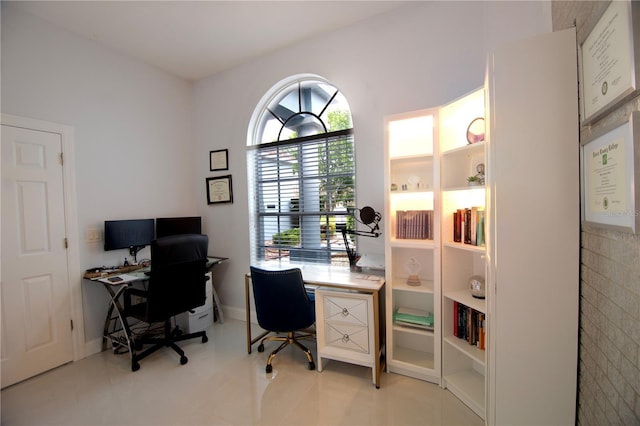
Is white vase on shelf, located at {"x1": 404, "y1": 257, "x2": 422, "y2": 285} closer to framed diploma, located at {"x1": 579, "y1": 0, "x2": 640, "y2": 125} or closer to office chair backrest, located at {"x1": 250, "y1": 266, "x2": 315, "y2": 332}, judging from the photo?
office chair backrest, located at {"x1": 250, "y1": 266, "x2": 315, "y2": 332}

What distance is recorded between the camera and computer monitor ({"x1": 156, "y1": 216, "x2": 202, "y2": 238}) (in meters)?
3.05

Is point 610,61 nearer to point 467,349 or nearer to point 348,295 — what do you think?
point 467,349

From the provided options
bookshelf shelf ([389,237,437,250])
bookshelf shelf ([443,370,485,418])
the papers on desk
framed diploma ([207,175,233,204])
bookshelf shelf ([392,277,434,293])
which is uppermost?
framed diploma ([207,175,233,204])

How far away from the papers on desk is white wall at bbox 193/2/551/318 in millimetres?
1098

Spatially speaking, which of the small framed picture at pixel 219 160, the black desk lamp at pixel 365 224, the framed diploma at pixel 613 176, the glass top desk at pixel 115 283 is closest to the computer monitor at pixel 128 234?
the glass top desk at pixel 115 283

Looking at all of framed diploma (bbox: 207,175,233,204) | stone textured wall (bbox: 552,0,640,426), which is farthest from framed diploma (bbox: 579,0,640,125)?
framed diploma (bbox: 207,175,233,204)

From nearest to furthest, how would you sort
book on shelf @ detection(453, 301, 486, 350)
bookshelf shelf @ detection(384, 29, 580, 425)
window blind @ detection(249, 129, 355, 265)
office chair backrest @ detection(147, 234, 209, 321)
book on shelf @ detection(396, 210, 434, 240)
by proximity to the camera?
bookshelf shelf @ detection(384, 29, 580, 425) → book on shelf @ detection(453, 301, 486, 350) → book on shelf @ detection(396, 210, 434, 240) → office chair backrest @ detection(147, 234, 209, 321) → window blind @ detection(249, 129, 355, 265)

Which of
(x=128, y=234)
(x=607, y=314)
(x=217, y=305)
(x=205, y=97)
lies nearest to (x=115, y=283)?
(x=128, y=234)

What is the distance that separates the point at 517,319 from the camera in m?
1.24

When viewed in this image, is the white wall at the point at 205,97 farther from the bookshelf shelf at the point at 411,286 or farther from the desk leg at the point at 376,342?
the desk leg at the point at 376,342

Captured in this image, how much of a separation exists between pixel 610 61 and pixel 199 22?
2.93 m

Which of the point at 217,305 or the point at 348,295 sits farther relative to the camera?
the point at 217,305

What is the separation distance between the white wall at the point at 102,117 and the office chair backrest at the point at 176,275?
3.16ft

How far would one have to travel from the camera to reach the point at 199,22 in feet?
8.00
